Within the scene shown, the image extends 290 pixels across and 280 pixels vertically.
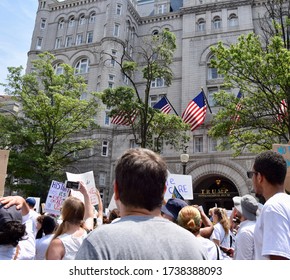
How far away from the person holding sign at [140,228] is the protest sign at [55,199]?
8.27 meters

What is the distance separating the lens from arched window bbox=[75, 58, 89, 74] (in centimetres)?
3491

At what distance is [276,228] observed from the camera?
8.18 ft

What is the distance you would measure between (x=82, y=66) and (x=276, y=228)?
35.2 m

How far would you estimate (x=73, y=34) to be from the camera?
1464 inches

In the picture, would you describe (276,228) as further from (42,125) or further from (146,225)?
(42,125)

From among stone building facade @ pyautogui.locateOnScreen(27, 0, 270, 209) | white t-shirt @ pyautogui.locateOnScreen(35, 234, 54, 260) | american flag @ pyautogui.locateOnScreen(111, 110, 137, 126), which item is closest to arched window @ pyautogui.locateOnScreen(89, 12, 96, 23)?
stone building facade @ pyautogui.locateOnScreen(27, 0, 270, 209)

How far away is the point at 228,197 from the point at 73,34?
2613 cm

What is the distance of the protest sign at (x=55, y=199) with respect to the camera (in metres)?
9.61

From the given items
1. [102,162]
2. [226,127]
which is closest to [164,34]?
[226,127]

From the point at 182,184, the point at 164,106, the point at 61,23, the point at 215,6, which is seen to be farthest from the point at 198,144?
the point at 61,23

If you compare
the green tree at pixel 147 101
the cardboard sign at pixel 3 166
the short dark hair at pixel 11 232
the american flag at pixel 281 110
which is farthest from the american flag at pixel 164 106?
the short dark hair at pixel 11 232

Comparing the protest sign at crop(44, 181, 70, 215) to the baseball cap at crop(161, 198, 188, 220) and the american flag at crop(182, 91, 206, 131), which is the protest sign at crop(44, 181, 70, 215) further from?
the american flag at crop(182, 91, 206, 131)

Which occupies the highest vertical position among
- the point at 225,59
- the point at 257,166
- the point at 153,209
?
the point at 225,59
